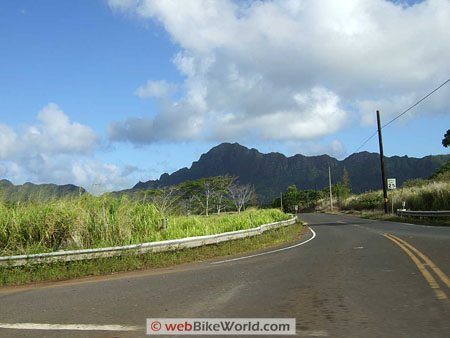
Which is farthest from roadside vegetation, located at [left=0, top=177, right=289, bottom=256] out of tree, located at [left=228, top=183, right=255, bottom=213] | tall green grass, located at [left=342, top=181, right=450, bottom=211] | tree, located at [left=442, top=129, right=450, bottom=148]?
tree, located at [left=228, top=183, right=255, bottom=213]

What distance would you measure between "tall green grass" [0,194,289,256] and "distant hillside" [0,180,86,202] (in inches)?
21.3

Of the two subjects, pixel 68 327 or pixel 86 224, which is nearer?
pixel 68 327

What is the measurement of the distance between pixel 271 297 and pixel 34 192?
1221cm

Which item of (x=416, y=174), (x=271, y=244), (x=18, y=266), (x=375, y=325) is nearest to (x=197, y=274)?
(x=18, y=266)

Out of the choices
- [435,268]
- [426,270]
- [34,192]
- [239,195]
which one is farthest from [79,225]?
[239,195]

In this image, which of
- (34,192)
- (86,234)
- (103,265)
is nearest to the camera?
(103,265)

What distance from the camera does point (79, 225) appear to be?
16.3m

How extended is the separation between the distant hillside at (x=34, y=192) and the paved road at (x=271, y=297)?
20.5 ft

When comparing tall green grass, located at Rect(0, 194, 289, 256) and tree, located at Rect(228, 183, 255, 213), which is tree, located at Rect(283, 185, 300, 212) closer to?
tree, located at Rect(228, 183, 255, 213)

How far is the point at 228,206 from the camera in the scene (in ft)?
286

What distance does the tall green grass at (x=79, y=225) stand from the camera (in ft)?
51.4

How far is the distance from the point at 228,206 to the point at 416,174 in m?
116

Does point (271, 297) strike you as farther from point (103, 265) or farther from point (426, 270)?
point (103, 265)

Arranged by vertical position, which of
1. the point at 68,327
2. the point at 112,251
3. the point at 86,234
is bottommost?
the point at 68,327
